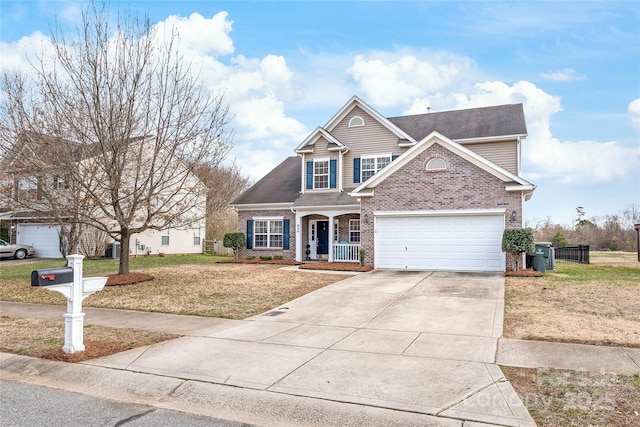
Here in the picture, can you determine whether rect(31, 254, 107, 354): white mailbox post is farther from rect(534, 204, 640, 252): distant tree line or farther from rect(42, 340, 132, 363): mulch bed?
rect(534, 204, 640, 252): distant tree line

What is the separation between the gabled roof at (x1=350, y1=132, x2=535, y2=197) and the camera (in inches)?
672

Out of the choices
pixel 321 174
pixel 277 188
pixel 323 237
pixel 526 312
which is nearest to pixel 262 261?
pixel 323 237

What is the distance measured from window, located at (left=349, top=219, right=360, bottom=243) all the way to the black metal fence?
1259 centimetres

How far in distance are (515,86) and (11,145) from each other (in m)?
23.3

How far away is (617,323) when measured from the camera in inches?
347

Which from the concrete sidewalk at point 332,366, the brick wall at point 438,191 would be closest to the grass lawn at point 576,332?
the concrete sidewalk at point 332,366

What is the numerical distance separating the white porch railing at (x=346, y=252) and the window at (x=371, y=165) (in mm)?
3894

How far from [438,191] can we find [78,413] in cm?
1552

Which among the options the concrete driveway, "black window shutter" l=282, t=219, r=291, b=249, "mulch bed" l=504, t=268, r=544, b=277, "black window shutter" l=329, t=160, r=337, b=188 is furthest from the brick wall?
the concrete driveway

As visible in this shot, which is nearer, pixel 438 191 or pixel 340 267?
pixel 438 191

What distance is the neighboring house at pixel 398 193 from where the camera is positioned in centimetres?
1769

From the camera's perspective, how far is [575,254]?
2709 cm

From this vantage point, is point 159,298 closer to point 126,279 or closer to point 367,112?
point 126,279

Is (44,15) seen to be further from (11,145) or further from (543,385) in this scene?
(543,385)
